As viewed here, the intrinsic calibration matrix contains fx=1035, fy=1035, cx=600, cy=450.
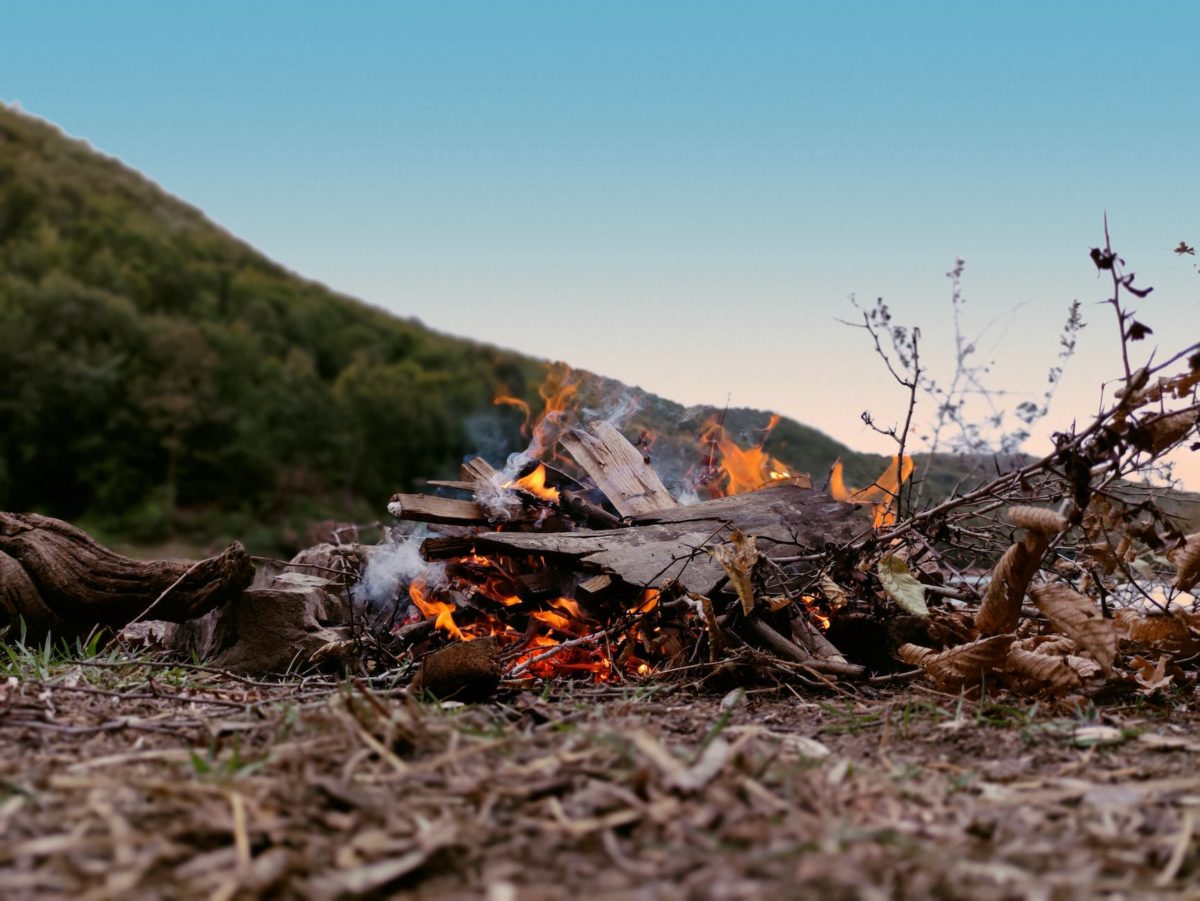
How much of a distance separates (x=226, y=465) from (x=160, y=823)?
17.3 m

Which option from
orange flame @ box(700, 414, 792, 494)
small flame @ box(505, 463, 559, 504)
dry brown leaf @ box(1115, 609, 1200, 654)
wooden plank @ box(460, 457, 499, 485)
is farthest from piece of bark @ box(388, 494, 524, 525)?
dry brown leaf @ box(1115, 609, 1200, 654)

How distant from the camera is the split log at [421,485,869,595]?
408 centimetres

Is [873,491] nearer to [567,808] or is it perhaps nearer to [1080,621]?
[1080,621]

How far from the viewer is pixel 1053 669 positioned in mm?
3232

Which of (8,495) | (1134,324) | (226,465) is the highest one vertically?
(1134,324)

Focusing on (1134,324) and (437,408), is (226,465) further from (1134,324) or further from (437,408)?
(1134,324)

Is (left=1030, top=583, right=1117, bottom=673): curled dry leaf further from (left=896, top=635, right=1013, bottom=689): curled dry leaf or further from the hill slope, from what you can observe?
the hill slope

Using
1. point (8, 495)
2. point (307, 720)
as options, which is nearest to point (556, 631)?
point (307, 720)

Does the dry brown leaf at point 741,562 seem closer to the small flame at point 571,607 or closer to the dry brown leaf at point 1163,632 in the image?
the small flame at point 571,607

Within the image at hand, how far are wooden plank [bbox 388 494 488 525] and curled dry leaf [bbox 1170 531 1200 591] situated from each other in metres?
2.80

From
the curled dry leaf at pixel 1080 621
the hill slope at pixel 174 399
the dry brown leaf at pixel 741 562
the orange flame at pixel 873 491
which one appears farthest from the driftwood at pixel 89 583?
the hill slope at pixel 174 399

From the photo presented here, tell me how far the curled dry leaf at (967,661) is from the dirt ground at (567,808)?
534 millimetres

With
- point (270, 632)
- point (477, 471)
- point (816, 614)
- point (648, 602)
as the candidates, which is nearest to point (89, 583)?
point (270, 632)

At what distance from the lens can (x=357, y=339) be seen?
70.3ft
